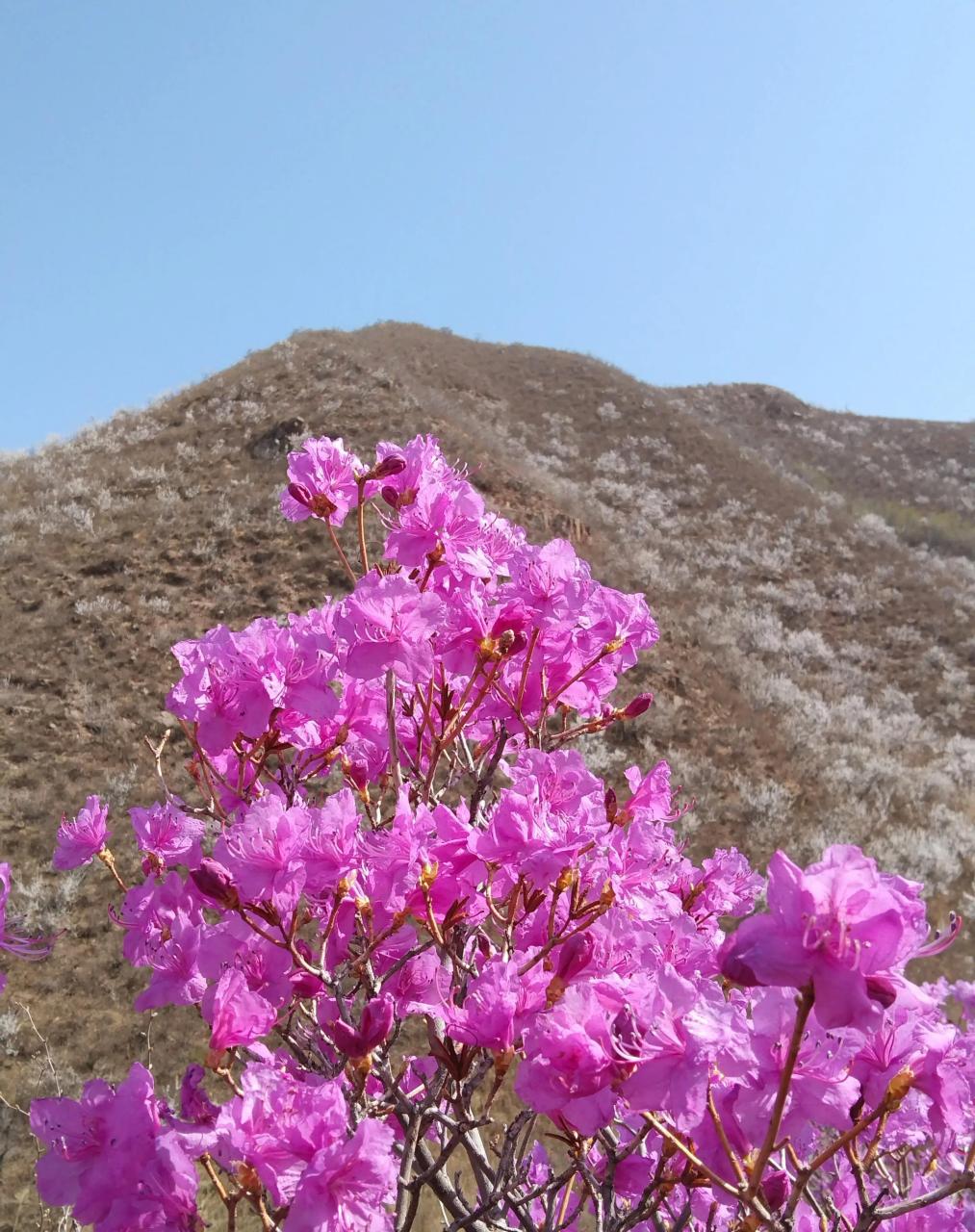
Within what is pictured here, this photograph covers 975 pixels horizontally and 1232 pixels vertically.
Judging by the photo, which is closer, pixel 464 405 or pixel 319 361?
pixel 319 361

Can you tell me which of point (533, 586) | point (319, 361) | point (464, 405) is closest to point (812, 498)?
point (464, 405)

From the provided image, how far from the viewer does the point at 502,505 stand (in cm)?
1480

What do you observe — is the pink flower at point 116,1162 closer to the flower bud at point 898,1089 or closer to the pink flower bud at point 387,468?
the flower bud at point 898,1089

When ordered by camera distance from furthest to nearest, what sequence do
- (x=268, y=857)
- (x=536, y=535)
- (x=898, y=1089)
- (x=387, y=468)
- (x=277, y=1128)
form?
1. (x=536, y=535)
2. (x=387, y=468)
3. (x=268, y=857)
4. (x=277, y=1128)
5. (x=898, y=1089)

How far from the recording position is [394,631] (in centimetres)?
189

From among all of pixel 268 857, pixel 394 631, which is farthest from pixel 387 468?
pixel 268 857

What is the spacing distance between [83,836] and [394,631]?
1.24m

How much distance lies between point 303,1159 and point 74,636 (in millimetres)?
10302

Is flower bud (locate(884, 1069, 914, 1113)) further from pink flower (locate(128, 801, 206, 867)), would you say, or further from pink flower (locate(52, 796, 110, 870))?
pink flower (locate(52, 796, 110, 870))

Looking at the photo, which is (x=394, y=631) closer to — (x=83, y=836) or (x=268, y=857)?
(x=268, y=857)

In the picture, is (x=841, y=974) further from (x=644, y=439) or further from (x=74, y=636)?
(x=644, y=439)

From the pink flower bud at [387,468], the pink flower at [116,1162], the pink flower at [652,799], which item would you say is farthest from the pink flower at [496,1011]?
the pink flower bud at [387,468]

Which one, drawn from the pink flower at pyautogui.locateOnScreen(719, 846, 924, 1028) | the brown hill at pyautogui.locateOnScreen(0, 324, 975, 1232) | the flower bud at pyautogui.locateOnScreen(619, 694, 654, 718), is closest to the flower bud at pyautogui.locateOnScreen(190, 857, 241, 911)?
the pink flower at pyautogui.locateOnScreen(719, 846, 924, 1028)

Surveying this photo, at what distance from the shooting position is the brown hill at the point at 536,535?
766 centimetres
